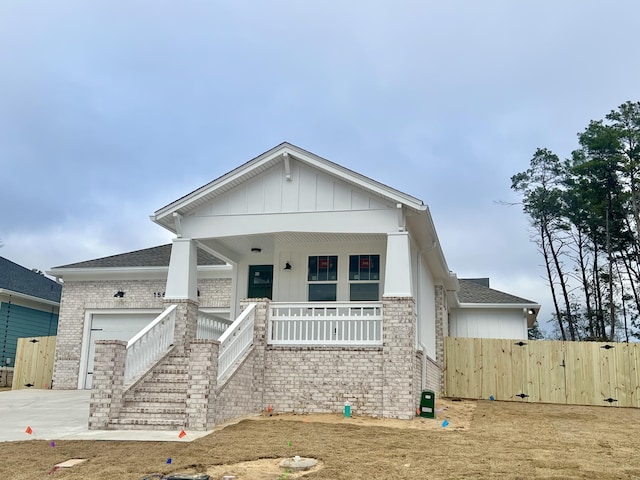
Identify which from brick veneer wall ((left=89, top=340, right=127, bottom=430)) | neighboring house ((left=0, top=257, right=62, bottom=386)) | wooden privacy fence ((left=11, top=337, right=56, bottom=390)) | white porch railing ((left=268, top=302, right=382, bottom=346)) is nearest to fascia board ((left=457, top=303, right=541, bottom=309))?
white porch railing ((left=268, top=302, right=382, bottom=346))

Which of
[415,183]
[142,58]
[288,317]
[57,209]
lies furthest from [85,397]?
[57,209]

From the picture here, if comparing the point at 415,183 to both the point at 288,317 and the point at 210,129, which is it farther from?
the point at 288,317


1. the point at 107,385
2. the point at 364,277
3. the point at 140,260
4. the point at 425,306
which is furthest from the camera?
the point at 140,260

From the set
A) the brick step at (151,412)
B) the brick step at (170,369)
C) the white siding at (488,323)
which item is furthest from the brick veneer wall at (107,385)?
the white siding at (488,323)

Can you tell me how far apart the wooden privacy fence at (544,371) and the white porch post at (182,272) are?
8.83 metres

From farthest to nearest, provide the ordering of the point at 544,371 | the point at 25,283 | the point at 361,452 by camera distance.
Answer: the point at 25,283 < the point at 544,371 < the point at 361,452

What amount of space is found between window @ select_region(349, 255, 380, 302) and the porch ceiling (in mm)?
482

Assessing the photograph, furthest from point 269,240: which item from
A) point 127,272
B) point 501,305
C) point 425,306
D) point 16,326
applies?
point 16,326

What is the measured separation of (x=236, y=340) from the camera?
11.2 metres

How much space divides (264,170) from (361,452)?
693cm

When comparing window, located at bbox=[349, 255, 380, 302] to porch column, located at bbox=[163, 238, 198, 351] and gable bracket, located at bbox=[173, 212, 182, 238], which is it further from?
gable bracket, located at bbox=[173, 212, 182, 238]

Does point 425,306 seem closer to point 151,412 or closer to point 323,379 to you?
point 323,379

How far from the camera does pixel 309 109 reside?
24.1 meters

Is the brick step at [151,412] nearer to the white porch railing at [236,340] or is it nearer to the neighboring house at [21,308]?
the white porch railing at [236,340]
